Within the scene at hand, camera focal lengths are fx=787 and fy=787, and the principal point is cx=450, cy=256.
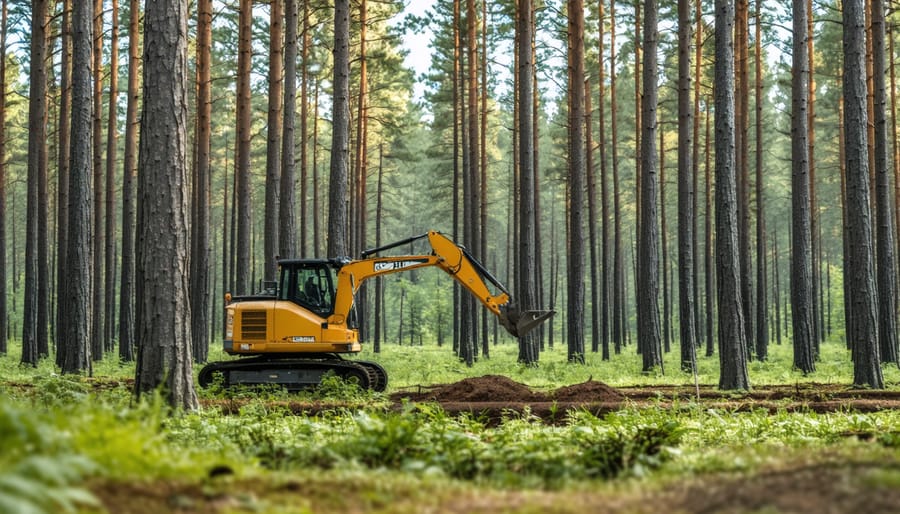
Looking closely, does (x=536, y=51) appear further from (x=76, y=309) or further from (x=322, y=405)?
(x=322, y=405)

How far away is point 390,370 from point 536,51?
1878 centimetres

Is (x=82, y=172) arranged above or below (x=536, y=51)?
below

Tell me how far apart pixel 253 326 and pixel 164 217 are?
623 cm

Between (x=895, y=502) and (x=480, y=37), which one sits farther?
(x=480, y=37)

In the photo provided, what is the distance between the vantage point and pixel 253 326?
1568 cm

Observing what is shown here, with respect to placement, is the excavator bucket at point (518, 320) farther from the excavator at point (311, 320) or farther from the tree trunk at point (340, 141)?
the tree trunk at point (340, 141)

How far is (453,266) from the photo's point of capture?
15.6m

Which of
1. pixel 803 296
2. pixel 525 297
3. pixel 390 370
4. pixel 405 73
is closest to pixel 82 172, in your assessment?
pixel 390 370

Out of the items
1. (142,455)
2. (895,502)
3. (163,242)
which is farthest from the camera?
(163,242)

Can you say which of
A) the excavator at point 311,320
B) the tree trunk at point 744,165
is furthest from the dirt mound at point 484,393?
the tree trunk at point 744,165

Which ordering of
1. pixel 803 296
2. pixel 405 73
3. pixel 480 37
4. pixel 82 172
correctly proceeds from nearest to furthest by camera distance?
pixel 82 172 → pixel 803 296 → pixel 480 37 → pixel 405 73

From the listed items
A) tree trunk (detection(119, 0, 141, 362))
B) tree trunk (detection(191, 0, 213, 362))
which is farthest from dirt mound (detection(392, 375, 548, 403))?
tree trunk (detection(119, 0, 141, 362))

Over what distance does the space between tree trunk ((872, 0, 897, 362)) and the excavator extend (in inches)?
417

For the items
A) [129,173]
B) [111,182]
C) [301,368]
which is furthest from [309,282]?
[111,182]
